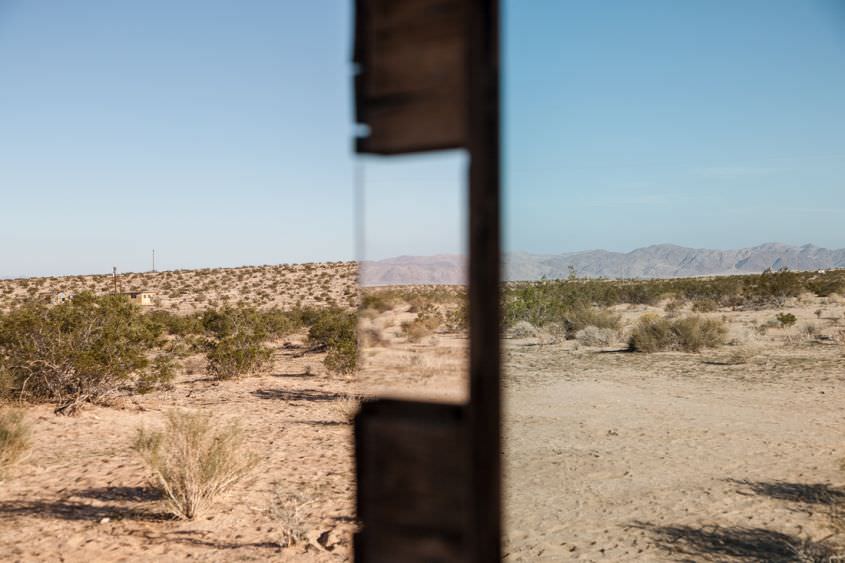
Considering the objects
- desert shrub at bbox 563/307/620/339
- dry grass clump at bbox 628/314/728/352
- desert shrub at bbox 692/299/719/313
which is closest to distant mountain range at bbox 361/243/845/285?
desert shrub at bbox 692/299/719/313

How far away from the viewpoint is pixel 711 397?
44.3 ft

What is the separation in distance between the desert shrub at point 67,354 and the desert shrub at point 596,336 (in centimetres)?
1440

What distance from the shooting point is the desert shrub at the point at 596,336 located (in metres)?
22.1

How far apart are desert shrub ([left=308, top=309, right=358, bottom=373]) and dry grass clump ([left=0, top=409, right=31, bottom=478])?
28.4 feet

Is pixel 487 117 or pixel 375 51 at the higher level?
pixel 375 51

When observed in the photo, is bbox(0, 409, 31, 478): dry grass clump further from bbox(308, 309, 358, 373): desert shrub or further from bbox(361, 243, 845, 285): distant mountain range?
bbox(361, 243, 845, 285): distant mountain range

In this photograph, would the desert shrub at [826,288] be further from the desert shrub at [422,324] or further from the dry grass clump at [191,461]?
the desert shrub at [422,324]

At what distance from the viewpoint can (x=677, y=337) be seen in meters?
20.2

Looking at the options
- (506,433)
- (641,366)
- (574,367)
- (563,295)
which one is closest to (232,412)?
(506,433)

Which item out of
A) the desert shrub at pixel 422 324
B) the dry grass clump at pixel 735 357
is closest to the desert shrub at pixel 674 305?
the dry grass clump at pixel 735 357

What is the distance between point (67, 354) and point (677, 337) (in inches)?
638

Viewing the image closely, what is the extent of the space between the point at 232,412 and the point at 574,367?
29.9 ft

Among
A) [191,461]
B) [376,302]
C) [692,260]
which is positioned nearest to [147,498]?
[191,461]

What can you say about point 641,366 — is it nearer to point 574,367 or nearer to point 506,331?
point 574,367
